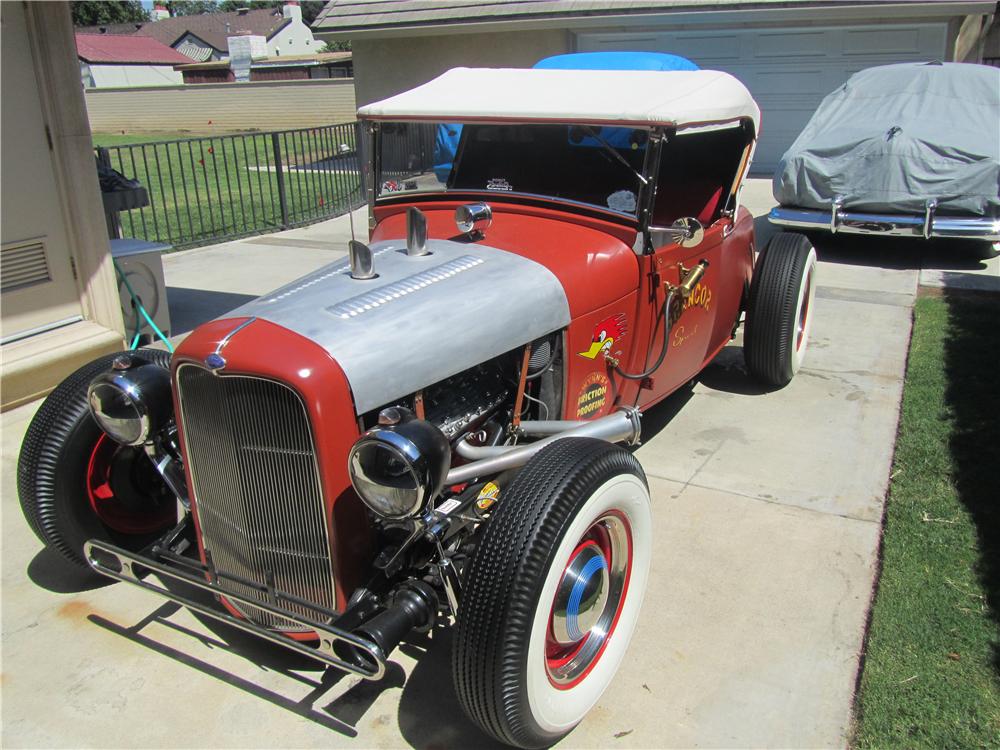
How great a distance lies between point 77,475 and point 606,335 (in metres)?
2.13

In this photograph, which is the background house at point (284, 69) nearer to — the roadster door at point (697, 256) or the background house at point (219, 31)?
the background house at point (219, 31)

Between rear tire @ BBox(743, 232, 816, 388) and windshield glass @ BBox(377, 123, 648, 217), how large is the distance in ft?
5.39

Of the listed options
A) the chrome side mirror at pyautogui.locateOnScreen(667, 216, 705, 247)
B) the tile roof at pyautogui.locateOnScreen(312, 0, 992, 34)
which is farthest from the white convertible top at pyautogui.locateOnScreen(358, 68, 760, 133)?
the tile roof at pyautogui.locateOnScreen(312, 0, 992, 34)

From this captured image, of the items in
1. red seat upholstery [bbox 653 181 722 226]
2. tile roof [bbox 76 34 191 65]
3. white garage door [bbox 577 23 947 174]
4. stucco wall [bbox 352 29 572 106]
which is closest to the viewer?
red seat upholstery [bbox 653 181 722 226]

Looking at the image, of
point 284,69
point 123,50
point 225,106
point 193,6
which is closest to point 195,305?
point 225,106

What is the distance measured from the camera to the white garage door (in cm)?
1206

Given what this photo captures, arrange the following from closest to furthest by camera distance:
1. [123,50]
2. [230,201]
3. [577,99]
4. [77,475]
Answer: [77,475] < [577,99] < [230,201] < [123,50]

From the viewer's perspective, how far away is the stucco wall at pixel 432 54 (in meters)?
14.1

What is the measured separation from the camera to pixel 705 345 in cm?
449

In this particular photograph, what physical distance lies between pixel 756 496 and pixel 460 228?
74.3 inches

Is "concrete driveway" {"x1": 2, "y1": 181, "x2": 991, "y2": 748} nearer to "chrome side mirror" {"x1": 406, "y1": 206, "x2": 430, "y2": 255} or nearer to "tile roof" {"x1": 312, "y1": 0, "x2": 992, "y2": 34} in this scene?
"chrome side mirror" {"x1": 406, "y1": 206, "x2": 430, "y2": 255}

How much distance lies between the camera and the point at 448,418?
289 cm

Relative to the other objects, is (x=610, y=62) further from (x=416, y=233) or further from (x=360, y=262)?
(x=360, y=262)

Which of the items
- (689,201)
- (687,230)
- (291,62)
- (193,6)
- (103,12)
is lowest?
(291,62)
